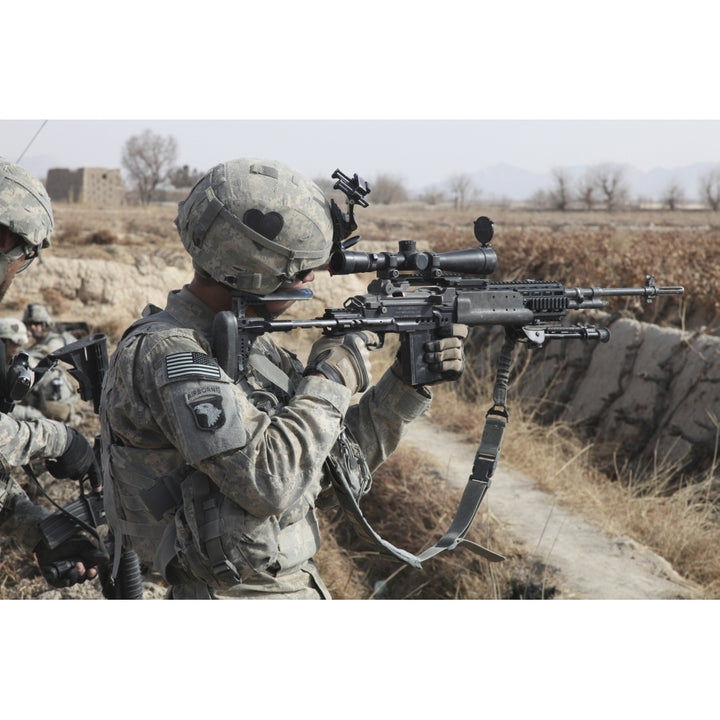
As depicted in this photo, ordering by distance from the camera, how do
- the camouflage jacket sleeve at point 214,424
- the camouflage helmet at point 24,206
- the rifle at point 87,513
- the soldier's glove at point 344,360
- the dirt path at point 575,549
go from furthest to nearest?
the dirt path at point 575,549 → the rifle at point 87,513 → the camouflage helmet at point 24,206 → the soldier's glove at point 344,360 → the camouflage jacket sleeve at point 214,424

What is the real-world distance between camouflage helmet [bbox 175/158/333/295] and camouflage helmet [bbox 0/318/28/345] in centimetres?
529

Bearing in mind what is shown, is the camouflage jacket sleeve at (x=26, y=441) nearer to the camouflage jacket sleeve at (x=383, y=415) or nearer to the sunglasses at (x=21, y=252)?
the sunglasses at (x=21, y=252)

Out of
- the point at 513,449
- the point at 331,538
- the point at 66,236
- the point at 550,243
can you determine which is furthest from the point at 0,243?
the point at 66,236

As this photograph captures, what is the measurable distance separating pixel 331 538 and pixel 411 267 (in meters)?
3.58

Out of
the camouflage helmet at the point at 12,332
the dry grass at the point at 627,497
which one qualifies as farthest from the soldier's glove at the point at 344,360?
the camouflage helmet at the point at 12,332

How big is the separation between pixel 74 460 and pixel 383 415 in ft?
6.22

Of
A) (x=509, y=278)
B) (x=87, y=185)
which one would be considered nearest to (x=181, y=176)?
(x=87, y=185)

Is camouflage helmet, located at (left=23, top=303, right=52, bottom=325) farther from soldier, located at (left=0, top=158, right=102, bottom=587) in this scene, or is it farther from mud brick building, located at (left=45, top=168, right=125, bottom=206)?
mud brick building, located at (left=45, top=168, right=125, bottom=206)

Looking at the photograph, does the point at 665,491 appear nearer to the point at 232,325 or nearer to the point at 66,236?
the point at 232,325

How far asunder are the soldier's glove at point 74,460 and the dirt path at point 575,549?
2818 mm

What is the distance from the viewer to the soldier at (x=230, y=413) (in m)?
2.25

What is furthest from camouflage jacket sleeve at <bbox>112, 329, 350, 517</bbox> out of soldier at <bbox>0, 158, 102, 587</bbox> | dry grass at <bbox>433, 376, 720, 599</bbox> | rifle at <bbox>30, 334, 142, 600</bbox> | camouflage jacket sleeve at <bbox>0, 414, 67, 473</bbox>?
dry grass at <bbox>433, 376, 720, 599</bbox>

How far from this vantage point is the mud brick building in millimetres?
36062

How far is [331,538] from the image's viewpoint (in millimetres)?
6156
